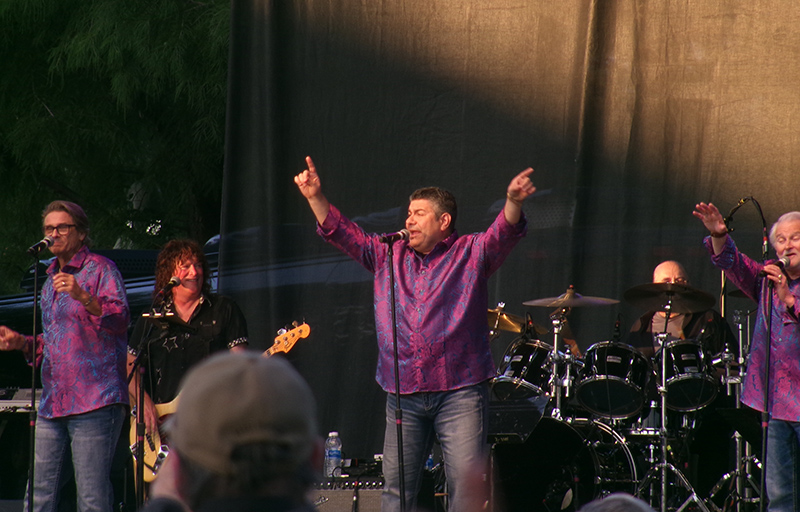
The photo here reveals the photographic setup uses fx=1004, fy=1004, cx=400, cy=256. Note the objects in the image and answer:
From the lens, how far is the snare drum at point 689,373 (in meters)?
6.39

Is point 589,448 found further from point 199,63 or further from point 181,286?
point 199,63

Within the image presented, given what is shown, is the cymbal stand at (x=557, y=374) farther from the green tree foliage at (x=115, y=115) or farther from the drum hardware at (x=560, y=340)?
the green tree foliage at (x=115, y=115)

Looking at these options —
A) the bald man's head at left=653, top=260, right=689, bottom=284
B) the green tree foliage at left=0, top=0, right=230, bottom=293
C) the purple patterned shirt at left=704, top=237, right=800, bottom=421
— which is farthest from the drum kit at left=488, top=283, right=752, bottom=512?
the green tree foliage at left=0, top=0, right=230, bottom=293

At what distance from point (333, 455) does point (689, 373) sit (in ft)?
8.25

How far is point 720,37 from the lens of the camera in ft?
23.9

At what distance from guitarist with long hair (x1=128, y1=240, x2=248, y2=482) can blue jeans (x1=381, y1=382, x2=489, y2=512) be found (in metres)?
1.17

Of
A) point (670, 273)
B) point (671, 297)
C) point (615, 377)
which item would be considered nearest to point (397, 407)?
point (615, 377)

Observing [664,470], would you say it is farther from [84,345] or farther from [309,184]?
[84,345]

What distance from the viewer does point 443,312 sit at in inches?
183

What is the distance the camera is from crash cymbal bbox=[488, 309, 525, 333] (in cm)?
680

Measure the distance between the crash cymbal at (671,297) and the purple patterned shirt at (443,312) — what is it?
218 cm

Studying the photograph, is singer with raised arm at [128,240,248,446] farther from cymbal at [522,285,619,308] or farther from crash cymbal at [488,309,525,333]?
cymbal at [522,285,619,308]

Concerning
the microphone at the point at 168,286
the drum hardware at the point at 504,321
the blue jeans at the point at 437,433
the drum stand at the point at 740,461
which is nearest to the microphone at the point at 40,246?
the microphone at the point at 168,286

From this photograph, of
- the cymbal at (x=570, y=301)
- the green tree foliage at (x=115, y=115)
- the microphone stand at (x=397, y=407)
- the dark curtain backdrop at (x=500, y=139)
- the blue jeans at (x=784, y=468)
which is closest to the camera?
the microphone stand at (x=397, y=407)
